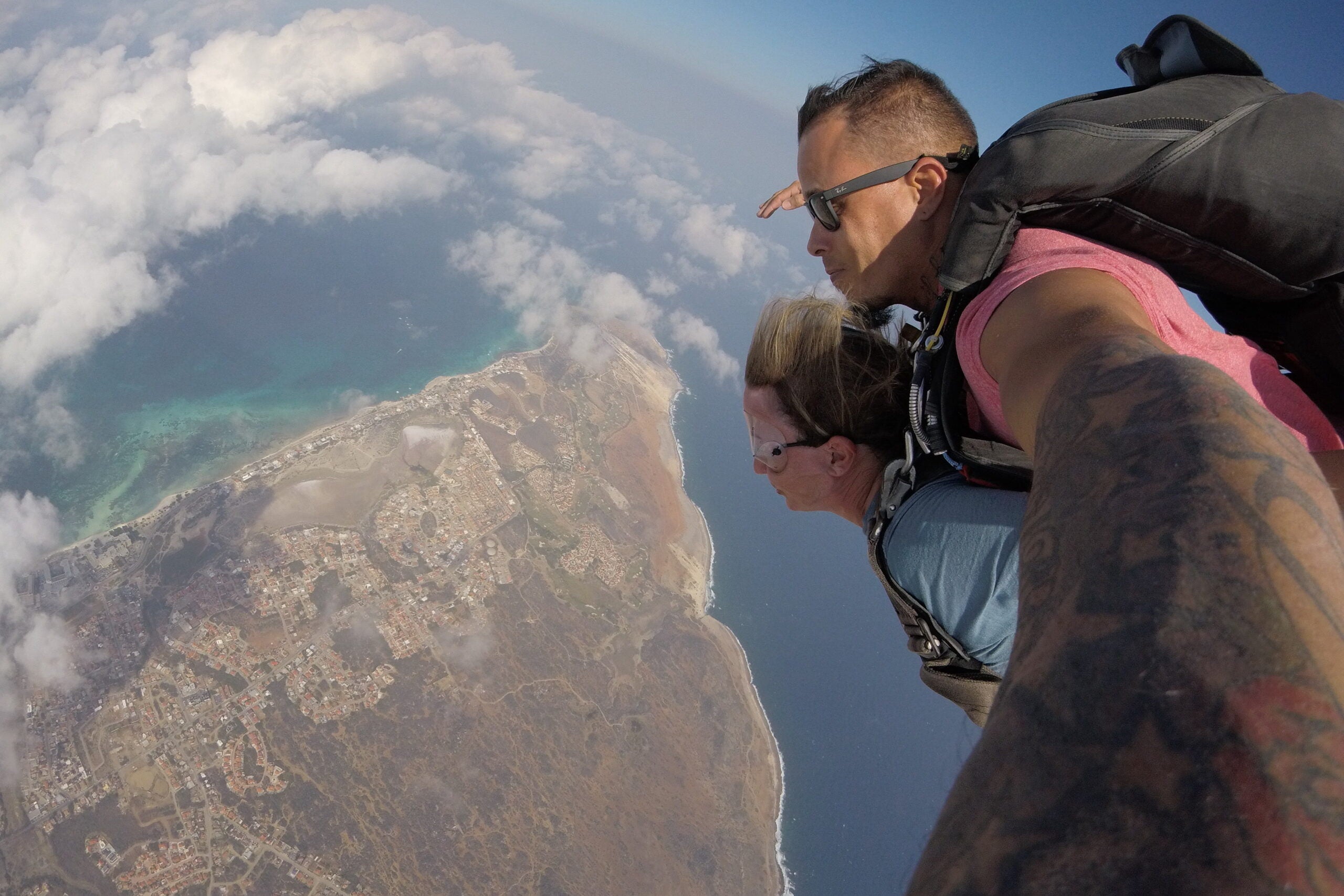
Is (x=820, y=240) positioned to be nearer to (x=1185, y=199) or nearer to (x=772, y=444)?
(x=772, y=444)

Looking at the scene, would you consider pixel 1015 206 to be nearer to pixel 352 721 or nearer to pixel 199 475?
pixel 352 721

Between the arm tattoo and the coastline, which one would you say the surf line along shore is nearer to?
the coastline

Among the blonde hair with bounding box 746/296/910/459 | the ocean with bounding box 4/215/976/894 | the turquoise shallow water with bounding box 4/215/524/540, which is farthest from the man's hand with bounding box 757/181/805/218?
the turquoise shallow water with bounding box 4/215/524/540

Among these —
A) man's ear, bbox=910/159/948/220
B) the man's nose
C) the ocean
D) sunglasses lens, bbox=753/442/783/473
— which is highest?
man's ear, bbox=910/159/948/220

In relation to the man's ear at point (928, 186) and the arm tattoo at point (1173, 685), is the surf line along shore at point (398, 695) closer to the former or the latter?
the man's ear at point (928, 186)

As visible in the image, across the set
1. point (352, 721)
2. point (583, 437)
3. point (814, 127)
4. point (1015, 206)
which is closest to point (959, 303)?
point (1015, 206)

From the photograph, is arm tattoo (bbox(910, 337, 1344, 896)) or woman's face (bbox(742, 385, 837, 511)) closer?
arm tattoo (bbox(910, 337, 1344, 896))
